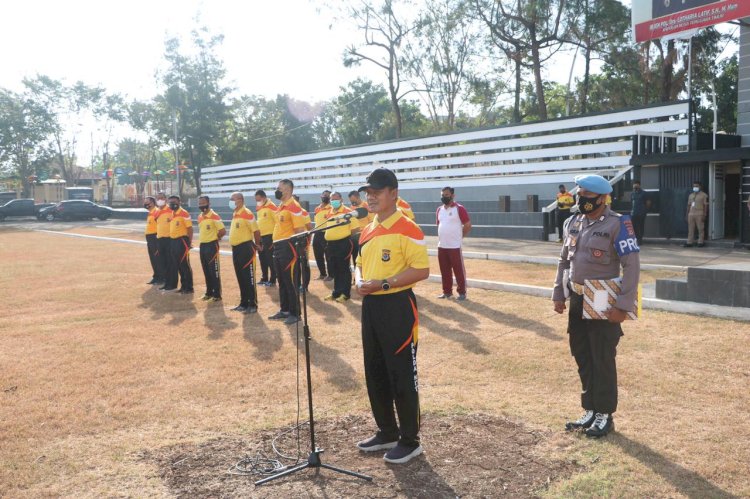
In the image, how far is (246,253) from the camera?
9742 millimetres

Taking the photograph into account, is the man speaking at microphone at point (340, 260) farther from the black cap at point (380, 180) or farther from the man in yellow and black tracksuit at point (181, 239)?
the black cap at point (380, 180)

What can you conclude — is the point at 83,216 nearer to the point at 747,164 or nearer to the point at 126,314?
the point at 126,314

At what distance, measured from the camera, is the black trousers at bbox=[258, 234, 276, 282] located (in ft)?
37.3

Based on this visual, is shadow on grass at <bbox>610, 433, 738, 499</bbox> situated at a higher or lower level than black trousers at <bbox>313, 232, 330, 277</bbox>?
lower

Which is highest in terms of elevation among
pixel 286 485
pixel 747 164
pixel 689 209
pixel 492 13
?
pixel 492 13

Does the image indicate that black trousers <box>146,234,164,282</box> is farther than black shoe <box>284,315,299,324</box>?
Yes

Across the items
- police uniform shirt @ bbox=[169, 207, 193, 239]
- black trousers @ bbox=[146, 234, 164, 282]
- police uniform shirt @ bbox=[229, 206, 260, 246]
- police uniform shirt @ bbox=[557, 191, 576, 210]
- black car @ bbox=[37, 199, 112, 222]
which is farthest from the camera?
black car @ bbox=[37, 199, 112, 222]

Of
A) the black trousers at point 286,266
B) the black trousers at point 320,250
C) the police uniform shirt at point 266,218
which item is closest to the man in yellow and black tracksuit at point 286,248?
the black trousers at point 286,266

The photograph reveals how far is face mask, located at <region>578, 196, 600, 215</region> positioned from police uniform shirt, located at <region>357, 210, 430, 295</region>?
122cm

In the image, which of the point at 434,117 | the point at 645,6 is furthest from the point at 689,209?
the point at 434,117

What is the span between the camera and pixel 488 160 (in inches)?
960

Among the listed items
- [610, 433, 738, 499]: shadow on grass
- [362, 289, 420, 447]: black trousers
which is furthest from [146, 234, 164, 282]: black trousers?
[610, 433, 738, 499]: shadow on grass

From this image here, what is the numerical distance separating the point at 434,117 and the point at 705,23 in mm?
26577

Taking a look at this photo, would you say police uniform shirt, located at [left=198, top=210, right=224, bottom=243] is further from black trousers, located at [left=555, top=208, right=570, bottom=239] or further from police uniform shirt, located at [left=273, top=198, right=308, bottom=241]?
black trousers, located at [left=555, top=208, right=570, bottom=239]
